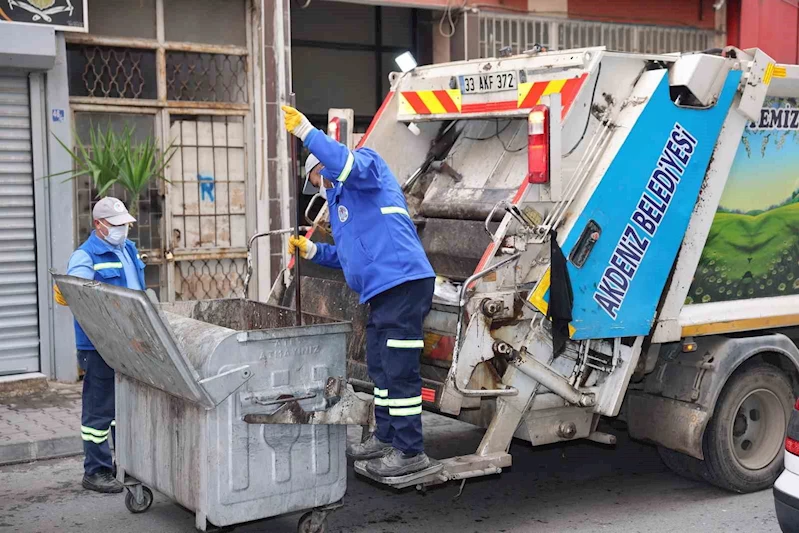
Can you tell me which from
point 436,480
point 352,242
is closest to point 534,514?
point 436,480

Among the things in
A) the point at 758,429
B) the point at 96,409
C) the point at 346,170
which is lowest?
the point at 758,429

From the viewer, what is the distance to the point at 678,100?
17.5 feet

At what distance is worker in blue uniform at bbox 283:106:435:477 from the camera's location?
480cm

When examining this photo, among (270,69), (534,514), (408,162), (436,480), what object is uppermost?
(270,69)

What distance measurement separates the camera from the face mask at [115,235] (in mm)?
5648

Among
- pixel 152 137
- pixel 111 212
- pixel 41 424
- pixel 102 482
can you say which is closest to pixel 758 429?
pixel 102 482

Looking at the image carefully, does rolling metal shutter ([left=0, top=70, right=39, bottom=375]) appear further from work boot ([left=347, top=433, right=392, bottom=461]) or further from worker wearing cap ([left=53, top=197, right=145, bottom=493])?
work boot ([left=347, top=433, right=392, bottom=461])

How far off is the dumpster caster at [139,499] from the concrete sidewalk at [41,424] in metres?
1.58

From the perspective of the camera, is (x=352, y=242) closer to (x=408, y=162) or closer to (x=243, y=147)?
(x=408, y=162)

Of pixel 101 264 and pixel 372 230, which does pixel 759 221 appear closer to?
pixel 372 230

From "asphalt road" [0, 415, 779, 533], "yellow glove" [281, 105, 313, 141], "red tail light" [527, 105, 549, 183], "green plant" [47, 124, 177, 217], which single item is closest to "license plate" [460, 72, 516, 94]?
"red tail light" [527, 105, 549, 183]

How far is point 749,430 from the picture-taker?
229 inches

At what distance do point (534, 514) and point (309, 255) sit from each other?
5.87 feet

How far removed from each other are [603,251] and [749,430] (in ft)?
5.12
